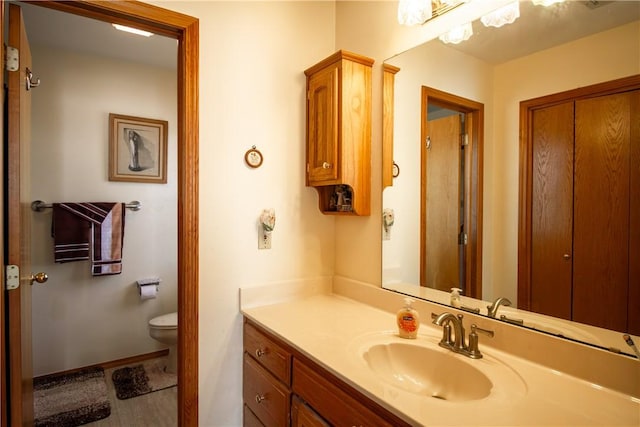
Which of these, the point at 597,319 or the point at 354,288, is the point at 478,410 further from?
the point at 354,288

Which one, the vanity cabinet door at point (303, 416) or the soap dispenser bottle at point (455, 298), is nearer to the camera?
the vanity cabinet door at point (303, 416)

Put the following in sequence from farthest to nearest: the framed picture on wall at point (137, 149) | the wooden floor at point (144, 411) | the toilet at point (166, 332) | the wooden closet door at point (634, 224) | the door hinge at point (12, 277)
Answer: the framed picture on wall at point (137, 149)
the toilet at point (166, 332)
the wooden floor at point (144, 411)
the door hinge at point (12, 277)
the wooden closet door at point (634, 224)

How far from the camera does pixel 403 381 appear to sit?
1183 mm

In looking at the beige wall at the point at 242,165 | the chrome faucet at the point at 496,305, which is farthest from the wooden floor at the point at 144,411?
the chrome faucet at the point at 496,305

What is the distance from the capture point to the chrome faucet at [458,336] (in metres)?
1.12

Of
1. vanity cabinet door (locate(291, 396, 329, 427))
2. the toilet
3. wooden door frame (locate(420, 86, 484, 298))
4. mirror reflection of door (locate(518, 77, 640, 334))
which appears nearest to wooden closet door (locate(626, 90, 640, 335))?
mirror reflection of door (locate(518, 77, 640, 334))

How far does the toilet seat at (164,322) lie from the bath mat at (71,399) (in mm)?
491

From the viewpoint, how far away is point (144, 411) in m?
2.16

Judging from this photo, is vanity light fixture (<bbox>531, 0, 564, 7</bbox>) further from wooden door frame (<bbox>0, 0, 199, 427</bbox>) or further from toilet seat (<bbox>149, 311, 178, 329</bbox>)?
toilet seat (<bbox>149, 311, 178, 329</bbox>)

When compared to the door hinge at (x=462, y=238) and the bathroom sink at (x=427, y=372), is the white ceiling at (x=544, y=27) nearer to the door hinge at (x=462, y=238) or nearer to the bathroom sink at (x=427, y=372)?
the door hinge at (x=462, y=238)

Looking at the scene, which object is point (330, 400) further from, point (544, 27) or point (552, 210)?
point (544, 27)

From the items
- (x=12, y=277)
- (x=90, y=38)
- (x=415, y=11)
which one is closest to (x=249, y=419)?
(x=12, y=277)

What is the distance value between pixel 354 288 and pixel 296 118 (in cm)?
94

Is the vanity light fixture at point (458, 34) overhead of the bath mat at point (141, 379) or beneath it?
overhead
